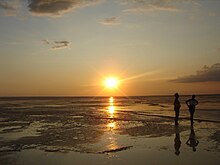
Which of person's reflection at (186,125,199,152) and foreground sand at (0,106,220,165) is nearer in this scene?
foreground sand at (0,106,220,165)

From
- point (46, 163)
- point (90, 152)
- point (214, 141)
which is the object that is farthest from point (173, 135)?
point (46, 163)

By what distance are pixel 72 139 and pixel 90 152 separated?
12.0ft

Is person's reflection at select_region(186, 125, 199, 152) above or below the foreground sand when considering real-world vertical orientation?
above

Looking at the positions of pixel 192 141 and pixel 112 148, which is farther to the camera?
pixel 192 141

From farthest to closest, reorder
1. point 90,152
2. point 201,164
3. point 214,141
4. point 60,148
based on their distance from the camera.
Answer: point 214,141 → point 60,148 → point 90,152 → point 201,164

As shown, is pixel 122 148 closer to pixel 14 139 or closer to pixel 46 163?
→ pixel 46 163

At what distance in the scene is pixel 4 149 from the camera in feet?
43.8

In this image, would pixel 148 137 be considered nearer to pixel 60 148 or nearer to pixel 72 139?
pixel 72 139

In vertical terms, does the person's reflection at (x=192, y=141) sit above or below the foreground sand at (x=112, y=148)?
above

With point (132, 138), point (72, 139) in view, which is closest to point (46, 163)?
point (72, 139)

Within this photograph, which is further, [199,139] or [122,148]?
[199,139]

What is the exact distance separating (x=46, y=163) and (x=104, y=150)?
2.74 metres

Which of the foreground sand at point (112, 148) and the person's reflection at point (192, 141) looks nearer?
the foreground sand at point (112, 148)

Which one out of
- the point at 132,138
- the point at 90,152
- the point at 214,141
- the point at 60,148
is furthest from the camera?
the point at 132,138
